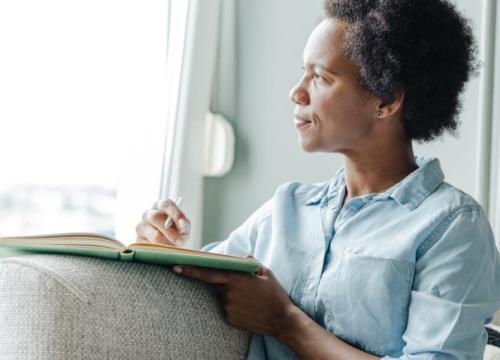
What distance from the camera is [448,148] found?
209 cm

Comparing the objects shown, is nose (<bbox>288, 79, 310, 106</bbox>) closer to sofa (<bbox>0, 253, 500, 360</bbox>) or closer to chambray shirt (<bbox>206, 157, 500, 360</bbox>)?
chambray shirt (<bbox>206, 157, 500, 360</bbox>)

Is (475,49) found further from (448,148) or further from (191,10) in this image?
(191,10)

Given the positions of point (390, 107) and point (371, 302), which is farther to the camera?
point (390, 107)

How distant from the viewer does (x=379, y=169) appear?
148cm

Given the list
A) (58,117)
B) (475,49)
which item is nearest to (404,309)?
(475,49)

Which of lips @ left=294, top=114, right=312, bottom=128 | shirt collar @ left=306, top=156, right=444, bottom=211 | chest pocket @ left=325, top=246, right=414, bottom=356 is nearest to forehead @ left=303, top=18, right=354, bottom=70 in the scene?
lips @ left=294, top=114, right=312, bottom=128

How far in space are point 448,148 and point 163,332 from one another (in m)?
1.10

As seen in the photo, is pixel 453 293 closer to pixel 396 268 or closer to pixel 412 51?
pixel 396 268

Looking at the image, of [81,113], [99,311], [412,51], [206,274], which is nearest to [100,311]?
[99,311]

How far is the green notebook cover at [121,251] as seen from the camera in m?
1.21

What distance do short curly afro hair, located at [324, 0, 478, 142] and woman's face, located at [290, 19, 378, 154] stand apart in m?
0.02

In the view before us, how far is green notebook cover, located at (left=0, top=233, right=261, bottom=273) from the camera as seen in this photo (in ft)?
3.97

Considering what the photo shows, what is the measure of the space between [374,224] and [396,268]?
0.12 metres

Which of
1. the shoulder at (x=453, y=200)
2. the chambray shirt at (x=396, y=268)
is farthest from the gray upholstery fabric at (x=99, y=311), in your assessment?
the shoulder at (x=453, y=200)
